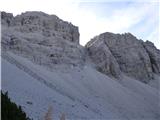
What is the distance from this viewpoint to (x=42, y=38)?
5597 centimetres

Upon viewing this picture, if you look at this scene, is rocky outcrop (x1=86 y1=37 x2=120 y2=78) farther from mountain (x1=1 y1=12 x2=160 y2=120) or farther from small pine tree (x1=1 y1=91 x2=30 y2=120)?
small pine tree (x1=1 y1=91 x2=30 y2=120)

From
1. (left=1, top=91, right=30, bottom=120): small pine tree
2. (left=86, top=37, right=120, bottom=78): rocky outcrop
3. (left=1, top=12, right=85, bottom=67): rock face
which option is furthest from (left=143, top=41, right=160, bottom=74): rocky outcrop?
(left=1, top=91, right=30, bottom=120): small pine tree

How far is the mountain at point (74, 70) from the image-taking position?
3194 cm

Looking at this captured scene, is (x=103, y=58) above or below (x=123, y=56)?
below

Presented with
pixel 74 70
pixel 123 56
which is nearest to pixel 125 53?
pixel 123 56

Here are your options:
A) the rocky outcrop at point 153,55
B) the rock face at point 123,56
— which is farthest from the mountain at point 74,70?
the rocky outcrop at point 153,55

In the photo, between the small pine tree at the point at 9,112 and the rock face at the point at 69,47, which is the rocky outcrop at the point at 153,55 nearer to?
the rock face at the point at 69,47

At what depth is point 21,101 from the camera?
2347cm

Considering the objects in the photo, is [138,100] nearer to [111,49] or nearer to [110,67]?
[110,67]

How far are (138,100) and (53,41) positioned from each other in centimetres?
1797

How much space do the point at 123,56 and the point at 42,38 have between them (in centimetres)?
2127

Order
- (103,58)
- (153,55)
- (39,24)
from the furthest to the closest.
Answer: (153,55)
(103,58)
(39,24)

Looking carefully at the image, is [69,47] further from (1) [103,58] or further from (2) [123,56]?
(2) [123,56]

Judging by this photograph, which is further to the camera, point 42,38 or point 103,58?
point 103,58
